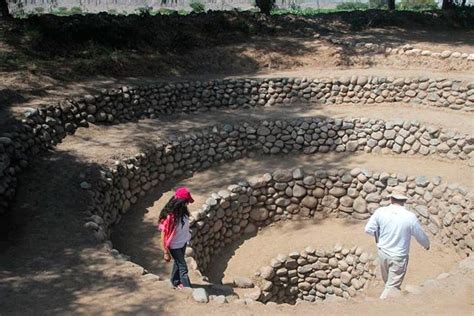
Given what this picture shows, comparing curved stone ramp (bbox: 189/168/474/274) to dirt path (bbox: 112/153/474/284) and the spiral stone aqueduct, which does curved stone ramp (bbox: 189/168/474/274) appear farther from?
dirt path (bbox: 112/153/474/284)

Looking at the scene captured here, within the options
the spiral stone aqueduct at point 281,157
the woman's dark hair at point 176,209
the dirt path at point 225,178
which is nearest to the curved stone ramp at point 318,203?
the spiral stone aqueduct at point 281,157

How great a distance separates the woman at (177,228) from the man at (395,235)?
2685 millimetres

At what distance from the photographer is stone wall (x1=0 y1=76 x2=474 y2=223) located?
35.4ft

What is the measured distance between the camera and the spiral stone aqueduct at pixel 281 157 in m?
10.3

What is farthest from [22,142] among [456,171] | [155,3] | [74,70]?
[155,3]

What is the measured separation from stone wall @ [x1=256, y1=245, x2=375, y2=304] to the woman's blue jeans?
3.27 m

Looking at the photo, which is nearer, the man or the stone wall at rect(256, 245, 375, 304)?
the man

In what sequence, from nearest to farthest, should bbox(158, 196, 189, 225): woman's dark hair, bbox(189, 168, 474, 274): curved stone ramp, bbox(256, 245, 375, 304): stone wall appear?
1. bbox(158, 196, 189, 225): woman's dark hair
2. bbox(189, 168, 474, 274): curved stone ramp
3. bbox(256, 245, 375, 304): stone wall

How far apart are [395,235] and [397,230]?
8 cm

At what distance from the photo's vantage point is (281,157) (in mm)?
13758

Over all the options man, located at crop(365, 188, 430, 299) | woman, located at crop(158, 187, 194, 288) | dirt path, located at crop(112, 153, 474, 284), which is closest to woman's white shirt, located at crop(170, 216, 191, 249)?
woman, located at crop(158, 187, 194, 288)

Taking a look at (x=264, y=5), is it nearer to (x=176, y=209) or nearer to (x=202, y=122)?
(x=202, y=122)

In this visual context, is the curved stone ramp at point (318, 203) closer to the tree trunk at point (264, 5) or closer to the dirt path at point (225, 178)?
the dirt path at point (225, 178)

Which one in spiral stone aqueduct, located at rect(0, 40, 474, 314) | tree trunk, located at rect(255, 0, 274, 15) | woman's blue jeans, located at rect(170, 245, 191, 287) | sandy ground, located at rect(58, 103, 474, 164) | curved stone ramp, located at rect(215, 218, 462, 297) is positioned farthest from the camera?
tree trunk, located at rect(255, 0, 274, 15)
